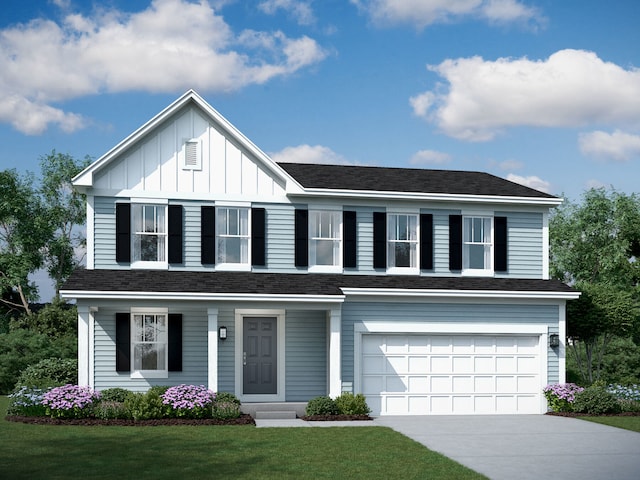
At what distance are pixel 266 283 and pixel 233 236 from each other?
1973mm

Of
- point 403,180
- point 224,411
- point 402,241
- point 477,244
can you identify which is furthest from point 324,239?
point 224,411

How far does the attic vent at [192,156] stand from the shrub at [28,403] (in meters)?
7.06

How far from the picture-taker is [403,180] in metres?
25.5

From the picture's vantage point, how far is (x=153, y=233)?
74.6ft

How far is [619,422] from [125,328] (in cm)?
1293

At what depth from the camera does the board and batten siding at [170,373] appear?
21.9 meters

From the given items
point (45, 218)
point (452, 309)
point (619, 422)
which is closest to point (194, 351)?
point (452, 309)

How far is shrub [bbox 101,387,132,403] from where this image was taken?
20562mm

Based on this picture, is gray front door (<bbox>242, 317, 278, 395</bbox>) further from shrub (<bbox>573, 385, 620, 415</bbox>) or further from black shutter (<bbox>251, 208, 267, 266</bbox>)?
shrub (<bbox>573, 385, 620, 415</bbox>)

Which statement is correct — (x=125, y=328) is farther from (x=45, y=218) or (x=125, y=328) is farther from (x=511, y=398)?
(x=45, y=218)

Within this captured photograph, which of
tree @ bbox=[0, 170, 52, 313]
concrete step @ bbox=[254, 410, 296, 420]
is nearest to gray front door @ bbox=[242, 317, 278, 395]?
concrete step @ bbox=[254, 410, 296, 420]

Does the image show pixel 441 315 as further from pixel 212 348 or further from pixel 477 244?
pixel 212 348

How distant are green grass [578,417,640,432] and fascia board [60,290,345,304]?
283 inches

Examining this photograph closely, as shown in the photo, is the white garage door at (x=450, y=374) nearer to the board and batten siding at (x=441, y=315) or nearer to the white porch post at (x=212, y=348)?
the board and batten siding at (x=441, y=315)
